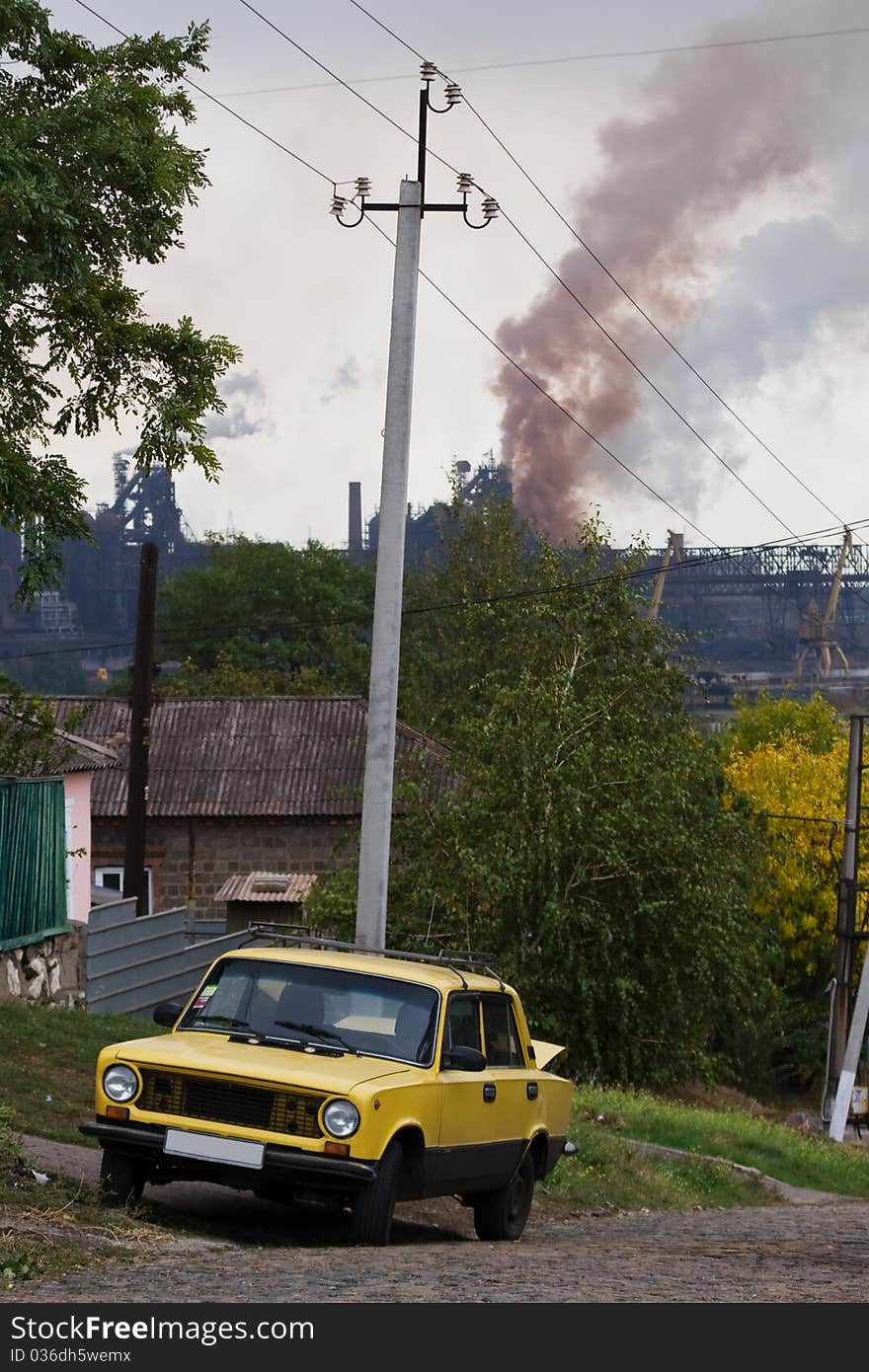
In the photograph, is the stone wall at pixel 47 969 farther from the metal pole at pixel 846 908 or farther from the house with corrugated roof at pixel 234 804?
the metal pole at pixel 846 908

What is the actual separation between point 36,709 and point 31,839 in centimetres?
553

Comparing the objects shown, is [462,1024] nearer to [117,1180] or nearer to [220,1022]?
[220,1022]

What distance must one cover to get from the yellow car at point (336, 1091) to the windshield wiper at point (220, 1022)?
0.04 feet

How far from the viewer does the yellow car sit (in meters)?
9.26

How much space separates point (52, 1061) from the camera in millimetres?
15508

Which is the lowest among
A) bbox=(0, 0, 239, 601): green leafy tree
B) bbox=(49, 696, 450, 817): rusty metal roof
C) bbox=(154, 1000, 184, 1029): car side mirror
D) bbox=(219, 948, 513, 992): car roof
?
bbox=(154, 1000, 184, 1029): car side mirror

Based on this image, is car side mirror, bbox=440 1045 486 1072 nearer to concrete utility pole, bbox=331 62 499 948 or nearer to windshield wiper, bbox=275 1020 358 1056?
windshield wiper, bbox=275 1020 358 1056

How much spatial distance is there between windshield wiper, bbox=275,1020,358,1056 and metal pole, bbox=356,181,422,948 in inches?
184

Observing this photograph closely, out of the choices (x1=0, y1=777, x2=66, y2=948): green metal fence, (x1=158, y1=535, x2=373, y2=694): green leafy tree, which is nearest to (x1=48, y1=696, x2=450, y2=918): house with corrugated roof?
(x1=0, y1=777, x2=66, y2=948): green metal fence

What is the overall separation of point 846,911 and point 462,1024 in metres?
28.1

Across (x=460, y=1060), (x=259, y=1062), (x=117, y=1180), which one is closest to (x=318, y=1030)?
(x=259, y=1062)

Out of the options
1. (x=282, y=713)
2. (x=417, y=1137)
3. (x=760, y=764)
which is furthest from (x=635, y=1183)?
(x=760, y=764)
